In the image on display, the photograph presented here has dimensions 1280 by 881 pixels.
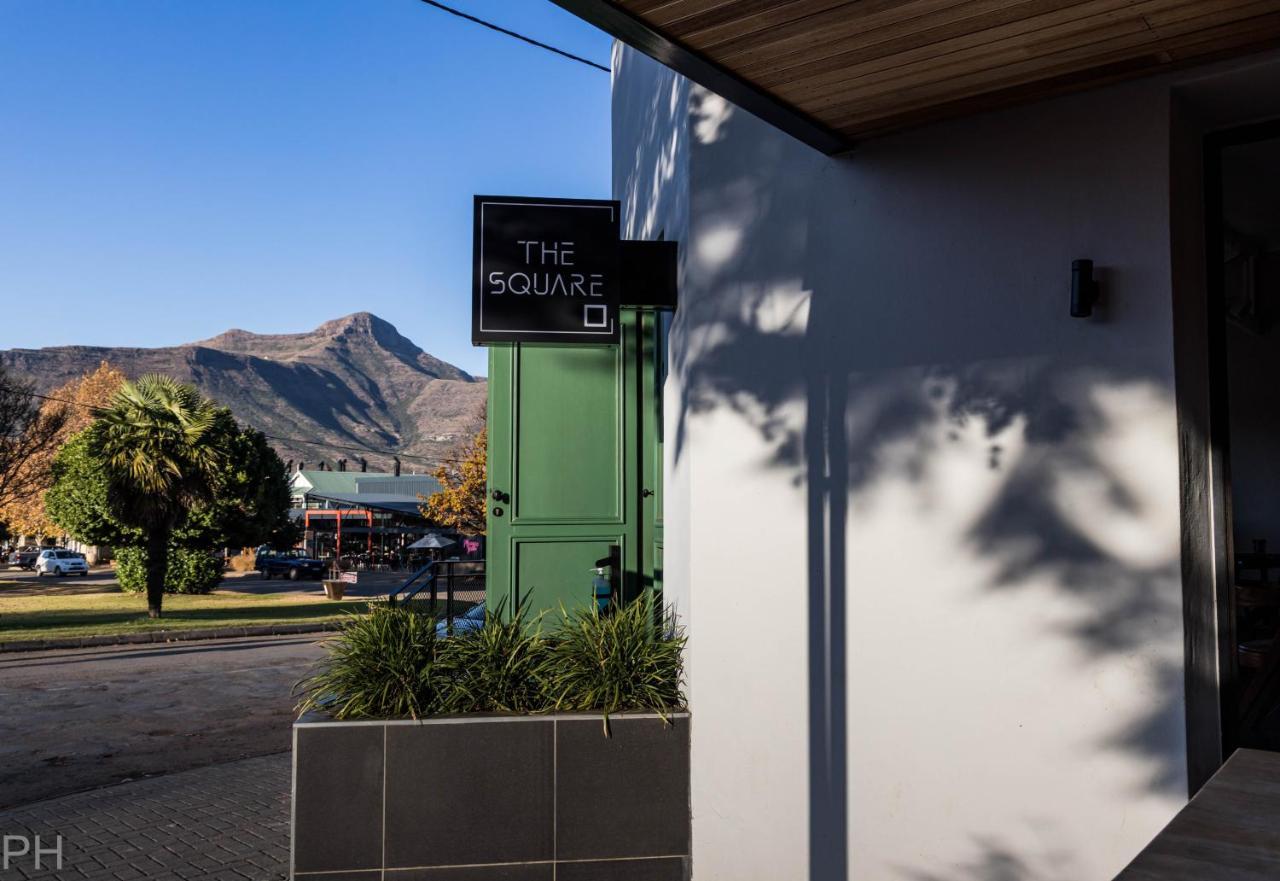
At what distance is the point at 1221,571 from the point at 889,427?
4.38 ft

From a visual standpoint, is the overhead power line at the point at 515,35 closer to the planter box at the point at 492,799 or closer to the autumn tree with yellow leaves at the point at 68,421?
the planter box at the point at 492,799

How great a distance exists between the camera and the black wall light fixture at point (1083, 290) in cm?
370

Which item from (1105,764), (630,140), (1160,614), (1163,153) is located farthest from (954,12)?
(630,140)

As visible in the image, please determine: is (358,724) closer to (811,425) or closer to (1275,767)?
(811,425)

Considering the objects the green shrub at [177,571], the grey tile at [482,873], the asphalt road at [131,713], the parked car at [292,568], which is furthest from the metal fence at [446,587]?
the parked car at [292,568]

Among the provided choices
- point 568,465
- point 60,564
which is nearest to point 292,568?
point 60,564

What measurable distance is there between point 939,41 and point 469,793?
3.71 m

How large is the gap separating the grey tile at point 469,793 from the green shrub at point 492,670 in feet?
0.64

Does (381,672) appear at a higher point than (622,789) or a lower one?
higher

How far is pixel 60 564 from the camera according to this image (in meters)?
50.6

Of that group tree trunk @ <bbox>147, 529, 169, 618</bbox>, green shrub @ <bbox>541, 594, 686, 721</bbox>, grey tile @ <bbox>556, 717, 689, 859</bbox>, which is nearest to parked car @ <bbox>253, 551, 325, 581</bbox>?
tree trunk @ <bbox>147, 529, 169, 618</bbox>

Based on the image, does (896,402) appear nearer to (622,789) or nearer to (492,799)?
(622,789)

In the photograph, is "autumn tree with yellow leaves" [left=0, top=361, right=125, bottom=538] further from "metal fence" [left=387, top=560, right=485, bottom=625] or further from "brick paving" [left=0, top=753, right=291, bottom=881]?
"brick paving" [left=0, top=753, right=291, bottom=881]

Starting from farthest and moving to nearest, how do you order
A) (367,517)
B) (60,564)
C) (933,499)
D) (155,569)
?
(367,517)
(60,564)
(155,569)
(933,499)
